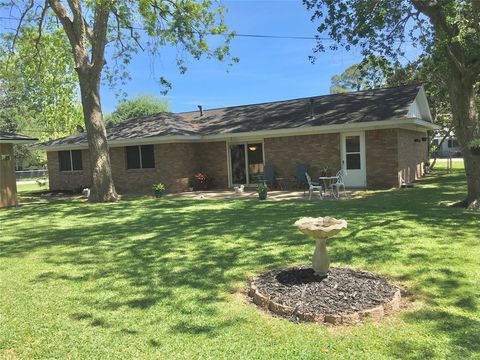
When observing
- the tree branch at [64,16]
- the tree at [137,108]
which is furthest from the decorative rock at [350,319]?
the tree at [137,108]

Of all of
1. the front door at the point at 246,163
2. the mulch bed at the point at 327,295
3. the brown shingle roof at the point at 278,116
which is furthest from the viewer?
the front door at the point at 246,163

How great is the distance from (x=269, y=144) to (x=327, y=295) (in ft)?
46.9

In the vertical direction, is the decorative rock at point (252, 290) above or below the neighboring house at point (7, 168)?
below

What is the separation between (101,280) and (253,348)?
291 centimetres

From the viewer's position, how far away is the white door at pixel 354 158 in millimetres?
16938

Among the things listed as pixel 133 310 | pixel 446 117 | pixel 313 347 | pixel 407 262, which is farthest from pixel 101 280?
pixel 446 117

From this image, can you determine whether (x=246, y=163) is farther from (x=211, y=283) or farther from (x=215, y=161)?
(x=211, y=283)

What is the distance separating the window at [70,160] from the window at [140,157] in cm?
371

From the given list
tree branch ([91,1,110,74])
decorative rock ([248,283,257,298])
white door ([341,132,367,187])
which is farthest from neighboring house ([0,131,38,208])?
decorative rock ([248,283,257,298])

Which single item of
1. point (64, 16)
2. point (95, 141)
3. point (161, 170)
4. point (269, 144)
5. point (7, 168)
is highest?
point (64, 16)

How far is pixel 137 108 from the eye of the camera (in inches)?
2606

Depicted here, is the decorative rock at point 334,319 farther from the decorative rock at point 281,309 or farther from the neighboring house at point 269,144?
the neighboring house at point 269,144

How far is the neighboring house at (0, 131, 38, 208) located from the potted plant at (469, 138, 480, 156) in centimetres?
1413

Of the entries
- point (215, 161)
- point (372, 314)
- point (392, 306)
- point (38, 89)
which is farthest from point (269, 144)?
point (38, 89)
